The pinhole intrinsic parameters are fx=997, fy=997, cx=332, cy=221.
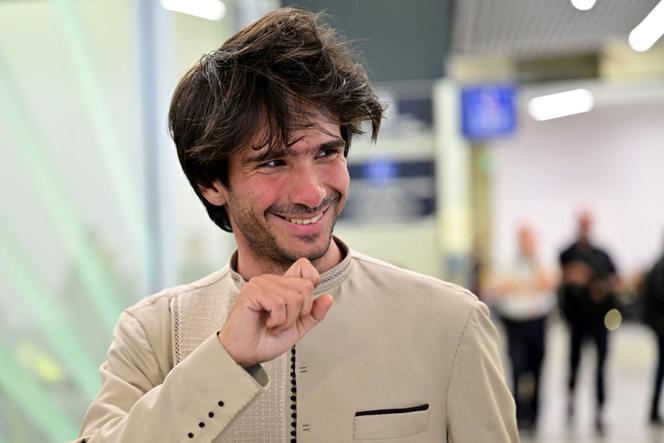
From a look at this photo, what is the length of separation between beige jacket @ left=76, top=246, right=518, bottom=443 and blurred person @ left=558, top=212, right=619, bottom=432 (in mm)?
6821

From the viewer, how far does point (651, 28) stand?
5434 mm

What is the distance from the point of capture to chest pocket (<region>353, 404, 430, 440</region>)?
5.62 ft

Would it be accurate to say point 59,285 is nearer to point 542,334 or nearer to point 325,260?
point 325,260

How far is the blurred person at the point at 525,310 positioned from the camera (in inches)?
303

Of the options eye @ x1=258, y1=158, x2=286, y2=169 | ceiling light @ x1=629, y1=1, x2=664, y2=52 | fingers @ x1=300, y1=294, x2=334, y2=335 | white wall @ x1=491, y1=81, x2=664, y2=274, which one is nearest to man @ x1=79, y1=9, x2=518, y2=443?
eye @ x1=258, y1=158, x2=286, y2=169

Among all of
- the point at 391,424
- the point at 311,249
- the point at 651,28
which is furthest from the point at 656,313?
the point at 311,249

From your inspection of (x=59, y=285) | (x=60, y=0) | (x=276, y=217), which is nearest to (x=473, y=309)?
(x=276, y=217)

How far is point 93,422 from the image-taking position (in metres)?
1.68

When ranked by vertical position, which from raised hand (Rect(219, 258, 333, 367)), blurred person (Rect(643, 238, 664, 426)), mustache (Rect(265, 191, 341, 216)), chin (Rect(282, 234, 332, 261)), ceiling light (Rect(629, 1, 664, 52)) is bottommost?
blurred person (Rect(643, 238, 664, 426))

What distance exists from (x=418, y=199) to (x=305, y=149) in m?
6.10

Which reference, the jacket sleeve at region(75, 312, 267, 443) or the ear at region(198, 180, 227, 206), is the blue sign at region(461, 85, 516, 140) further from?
the jacket sleeve at region(75, 312, 267, 443)

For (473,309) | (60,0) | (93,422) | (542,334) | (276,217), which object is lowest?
(542,334)

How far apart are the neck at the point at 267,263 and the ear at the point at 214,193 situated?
0.32 feet

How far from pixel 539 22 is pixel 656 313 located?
3.51 meters
